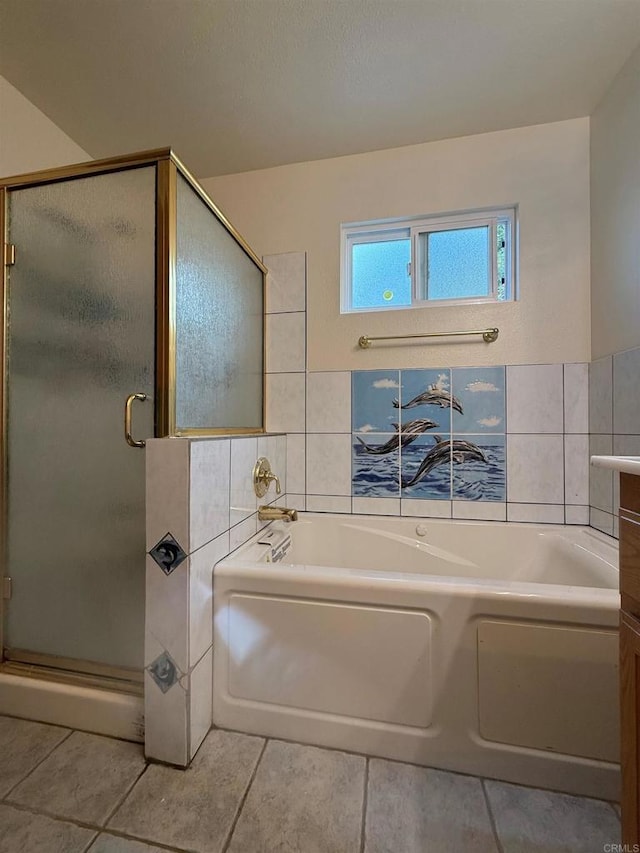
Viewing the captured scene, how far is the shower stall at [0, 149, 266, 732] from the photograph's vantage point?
1.19 m

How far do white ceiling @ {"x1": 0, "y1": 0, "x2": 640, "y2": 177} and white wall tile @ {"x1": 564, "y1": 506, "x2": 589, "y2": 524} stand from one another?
181cm

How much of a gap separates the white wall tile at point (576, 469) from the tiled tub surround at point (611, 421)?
0.03 metres

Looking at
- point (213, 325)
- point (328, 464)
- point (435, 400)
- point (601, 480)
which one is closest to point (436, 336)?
point (435, 400)

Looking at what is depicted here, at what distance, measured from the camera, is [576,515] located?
1.69 m

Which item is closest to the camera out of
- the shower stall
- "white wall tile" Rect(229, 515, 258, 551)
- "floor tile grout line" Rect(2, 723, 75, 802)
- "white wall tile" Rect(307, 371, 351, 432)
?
"floor tile grout line" Rect(2, 723, 75, 802)

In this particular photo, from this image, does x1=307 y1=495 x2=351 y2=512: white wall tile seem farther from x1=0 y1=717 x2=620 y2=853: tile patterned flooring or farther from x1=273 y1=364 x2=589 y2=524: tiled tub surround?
x1=0 y1=717 x2=620 y2=853: tile patterned flooring

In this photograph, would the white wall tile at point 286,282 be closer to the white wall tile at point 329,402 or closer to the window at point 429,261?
the window at point 429,261

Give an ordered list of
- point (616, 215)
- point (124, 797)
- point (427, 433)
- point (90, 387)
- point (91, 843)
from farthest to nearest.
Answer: point (427, 433) → point (616, 215) → point (90, 387) → point (124, 797) → point (91, 843)

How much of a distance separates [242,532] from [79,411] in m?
0.72

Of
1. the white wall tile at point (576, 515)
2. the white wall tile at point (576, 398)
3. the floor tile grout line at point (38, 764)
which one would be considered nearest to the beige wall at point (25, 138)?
the floor tile grout line at point (38, 764)

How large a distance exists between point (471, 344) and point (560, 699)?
140cm

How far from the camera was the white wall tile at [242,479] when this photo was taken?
1315 millimetres

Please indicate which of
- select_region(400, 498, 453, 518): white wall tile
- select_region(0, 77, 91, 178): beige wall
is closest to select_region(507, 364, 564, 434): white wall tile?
select_region(400, 498, 453, 518): white wall tile

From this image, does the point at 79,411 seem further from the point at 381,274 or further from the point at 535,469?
the point at 535,469
